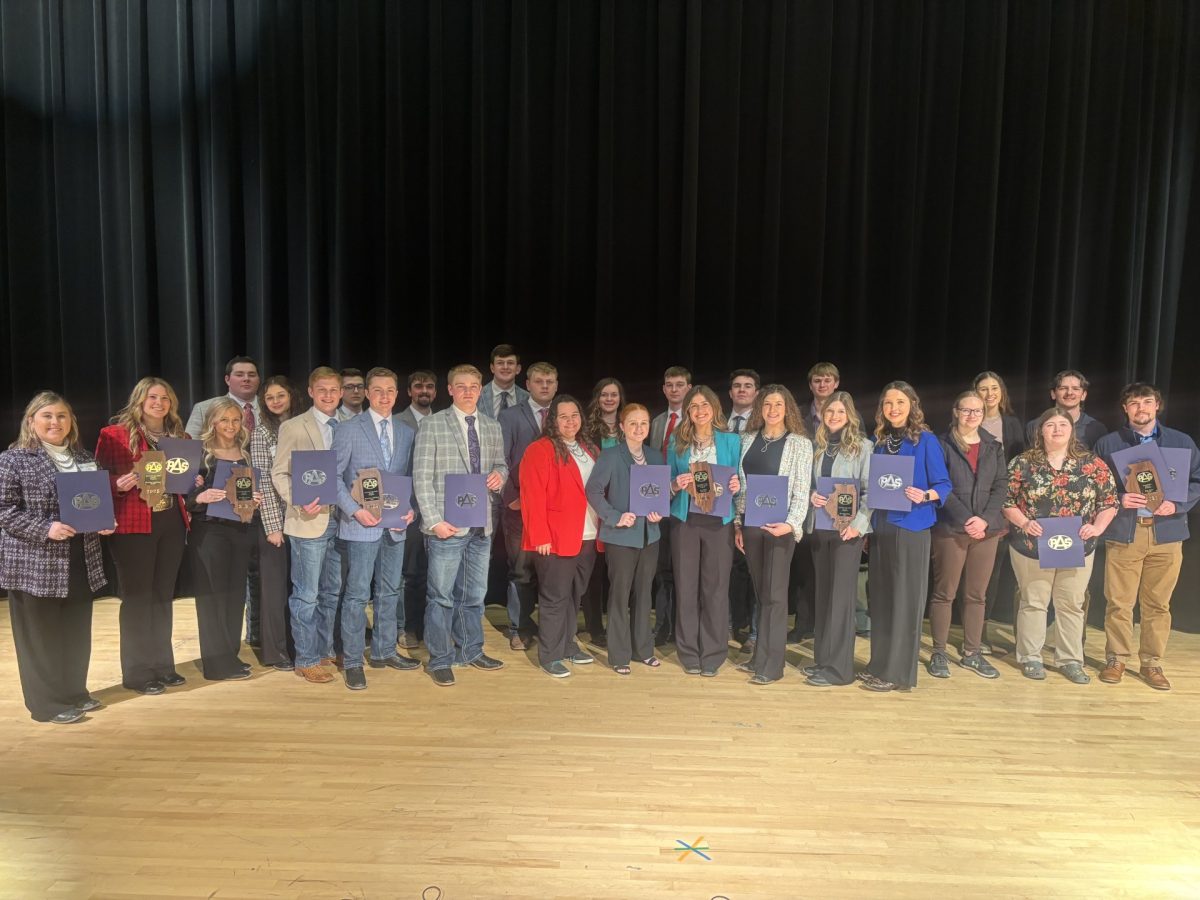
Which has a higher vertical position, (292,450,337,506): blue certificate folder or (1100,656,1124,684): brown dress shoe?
(292,450,337,506): blue certificate folder

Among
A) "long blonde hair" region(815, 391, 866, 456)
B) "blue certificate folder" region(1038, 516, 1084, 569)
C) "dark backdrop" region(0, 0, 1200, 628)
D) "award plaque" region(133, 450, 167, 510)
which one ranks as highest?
"dark backdrop" region(0, 0, 1200, 628)

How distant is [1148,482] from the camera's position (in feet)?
13.8

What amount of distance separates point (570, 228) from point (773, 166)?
1595 millimetres

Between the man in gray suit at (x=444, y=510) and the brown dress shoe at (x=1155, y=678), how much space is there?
3613mm

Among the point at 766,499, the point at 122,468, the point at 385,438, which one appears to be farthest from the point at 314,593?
the point at 766,499

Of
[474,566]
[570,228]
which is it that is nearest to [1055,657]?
[474,566]

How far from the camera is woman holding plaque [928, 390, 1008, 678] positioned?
4.21 m

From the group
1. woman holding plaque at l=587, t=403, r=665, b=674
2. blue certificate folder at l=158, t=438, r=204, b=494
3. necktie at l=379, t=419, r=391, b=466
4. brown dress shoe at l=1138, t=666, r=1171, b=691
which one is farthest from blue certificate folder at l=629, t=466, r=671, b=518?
brown dress shoe at l=1138, t=666, r=1171, b=691

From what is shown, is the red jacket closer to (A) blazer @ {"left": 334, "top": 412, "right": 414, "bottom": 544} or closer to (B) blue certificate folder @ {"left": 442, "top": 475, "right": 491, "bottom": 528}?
(B) blue certificate folder @ {"left": 442, "top": 475, "right": 491, "bottom": 528}

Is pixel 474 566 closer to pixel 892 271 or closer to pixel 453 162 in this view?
pixel 453 162

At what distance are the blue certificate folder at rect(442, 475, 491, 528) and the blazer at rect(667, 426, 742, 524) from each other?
1.02m

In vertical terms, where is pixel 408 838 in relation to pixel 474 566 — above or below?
below

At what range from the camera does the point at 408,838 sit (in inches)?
106

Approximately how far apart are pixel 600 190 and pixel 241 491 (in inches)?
136
